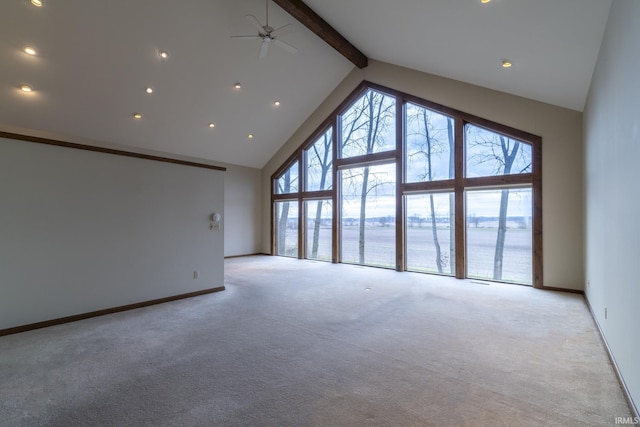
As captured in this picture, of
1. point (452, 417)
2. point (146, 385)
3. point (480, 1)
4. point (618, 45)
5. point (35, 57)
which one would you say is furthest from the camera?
point (35, 57)

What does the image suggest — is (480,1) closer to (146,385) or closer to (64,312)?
(146,385)

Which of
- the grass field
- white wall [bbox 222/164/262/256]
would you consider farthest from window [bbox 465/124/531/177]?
white wall [bbox 222/164/262/256]

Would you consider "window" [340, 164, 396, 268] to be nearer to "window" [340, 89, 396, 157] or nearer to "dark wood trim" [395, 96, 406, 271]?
"dark wood trim" [395, 96, 406, 271]

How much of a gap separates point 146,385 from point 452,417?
2233mm

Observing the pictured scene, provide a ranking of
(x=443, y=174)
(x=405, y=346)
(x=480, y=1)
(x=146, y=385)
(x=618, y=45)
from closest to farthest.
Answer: (x=146, y=385), (x=618, y=45), (x=405, y=346), (x=480, y=1), (x=443, y=174)

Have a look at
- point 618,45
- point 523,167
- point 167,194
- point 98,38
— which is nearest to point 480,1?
point 618,45

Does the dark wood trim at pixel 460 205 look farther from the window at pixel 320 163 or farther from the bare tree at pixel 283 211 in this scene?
the bare tree at pixel 283 211

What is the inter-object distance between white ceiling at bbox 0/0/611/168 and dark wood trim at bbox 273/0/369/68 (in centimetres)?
16

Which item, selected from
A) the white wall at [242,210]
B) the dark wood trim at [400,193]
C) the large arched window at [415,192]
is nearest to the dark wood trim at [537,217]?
the large arched window at [415,192]

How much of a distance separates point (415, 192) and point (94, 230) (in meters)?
6.04

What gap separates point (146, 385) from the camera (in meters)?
2.25

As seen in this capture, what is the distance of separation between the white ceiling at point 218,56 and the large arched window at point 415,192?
105cm

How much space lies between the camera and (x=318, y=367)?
252cm

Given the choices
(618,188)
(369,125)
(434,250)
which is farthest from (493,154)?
(618,188)
